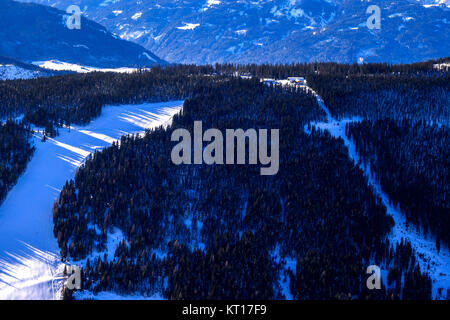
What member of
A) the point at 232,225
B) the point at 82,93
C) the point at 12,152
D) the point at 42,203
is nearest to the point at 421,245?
the point at 232,225

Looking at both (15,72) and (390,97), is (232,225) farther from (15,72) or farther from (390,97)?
(15,72)

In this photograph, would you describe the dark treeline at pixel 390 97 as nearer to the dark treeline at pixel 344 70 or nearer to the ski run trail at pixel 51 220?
the ski run trail at pixel 51 220

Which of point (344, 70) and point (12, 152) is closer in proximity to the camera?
point (12, 152)

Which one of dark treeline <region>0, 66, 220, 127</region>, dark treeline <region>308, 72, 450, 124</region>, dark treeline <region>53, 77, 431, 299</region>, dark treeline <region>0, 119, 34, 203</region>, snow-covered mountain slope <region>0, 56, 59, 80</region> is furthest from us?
snow-covered mountain slope <region>0, 56, 59, 80</region>

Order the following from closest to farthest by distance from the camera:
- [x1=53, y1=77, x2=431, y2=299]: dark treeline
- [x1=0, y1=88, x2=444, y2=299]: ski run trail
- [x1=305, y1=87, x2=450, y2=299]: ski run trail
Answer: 1. [x1=0, y1=88, x2=444, y2=299]: ski run trail
2. [x1=53, y1=77, x2=431, y2=299]: dark treeline
3. [x1=305, y1=87, x2=450, y2=299]: ski run trail

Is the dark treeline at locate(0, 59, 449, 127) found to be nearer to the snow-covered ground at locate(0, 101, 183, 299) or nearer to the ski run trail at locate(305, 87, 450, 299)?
the snow-covered ground at locate(0, 101, 183, 299)

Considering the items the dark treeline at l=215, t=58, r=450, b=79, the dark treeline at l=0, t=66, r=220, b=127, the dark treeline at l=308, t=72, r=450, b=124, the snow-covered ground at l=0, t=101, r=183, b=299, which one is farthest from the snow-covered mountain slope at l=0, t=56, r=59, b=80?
the dark treeline at l=308, t=72, r=450, b=124

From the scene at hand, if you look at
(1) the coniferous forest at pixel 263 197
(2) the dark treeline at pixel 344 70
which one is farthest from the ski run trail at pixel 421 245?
(2) the dark treeline at pixel 344 70

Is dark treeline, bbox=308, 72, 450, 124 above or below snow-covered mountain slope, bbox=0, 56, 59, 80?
below
